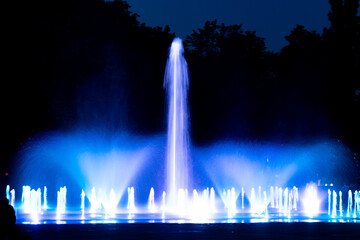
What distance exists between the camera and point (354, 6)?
→ 56.4 m

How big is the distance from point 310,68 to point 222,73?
6.61m

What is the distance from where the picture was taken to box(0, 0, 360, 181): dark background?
3791cm

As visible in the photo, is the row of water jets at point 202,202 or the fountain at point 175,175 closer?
the row of water jets at point 202,202

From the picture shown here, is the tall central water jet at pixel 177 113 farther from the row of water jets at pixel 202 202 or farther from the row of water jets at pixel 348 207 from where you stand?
the row of water jets at pixel 348 207

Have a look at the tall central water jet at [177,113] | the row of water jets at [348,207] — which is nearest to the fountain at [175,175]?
the tall central water jet at [177,113]

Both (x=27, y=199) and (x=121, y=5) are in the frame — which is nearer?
(x=27, y=199)

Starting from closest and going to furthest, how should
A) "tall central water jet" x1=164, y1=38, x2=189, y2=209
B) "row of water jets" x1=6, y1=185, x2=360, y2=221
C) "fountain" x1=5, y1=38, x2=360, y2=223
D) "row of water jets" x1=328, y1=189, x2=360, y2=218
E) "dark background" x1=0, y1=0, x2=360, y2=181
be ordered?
"row of water jets" x1=328, y1=189, x2=360, y2=218 < "row of water jets" x1=6, y1=185, x2=360, y2=221 < "tall central water jet" x1=164, y1=38, x2=189, y2=209 < "fountain" x1=5, y1=38, x2=360, y2=223 < "dark background" x1=0, y1=0, x2=360, y2=181

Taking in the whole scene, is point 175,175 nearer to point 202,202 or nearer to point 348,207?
point 348,207

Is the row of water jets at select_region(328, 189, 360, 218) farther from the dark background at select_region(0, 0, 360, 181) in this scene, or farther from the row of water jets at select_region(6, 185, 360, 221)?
the dark background at select_region(0, 0, 360, 181)

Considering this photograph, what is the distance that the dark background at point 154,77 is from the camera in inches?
1492

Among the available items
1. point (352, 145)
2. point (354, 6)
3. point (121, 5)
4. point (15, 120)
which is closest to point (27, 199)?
point (15, 120)

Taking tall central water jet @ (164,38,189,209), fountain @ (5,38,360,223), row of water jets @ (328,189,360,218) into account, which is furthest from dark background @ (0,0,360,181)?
row of water jets @ (328,189,360,218)

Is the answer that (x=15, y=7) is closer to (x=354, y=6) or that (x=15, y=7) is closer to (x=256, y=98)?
(x=256, y=98)

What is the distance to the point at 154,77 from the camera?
4759 cm
